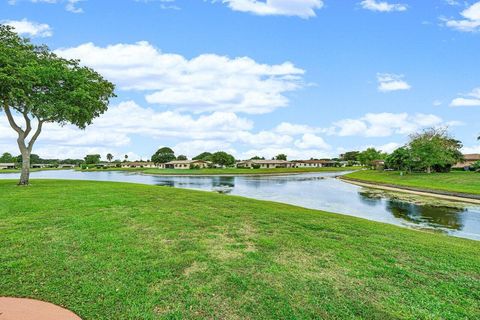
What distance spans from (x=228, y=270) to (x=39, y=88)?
19.5m

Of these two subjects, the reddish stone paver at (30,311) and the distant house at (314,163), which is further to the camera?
the distant house at (314,163)

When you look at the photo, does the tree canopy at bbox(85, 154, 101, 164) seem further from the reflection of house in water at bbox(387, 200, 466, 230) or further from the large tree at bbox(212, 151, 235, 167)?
the reflection of house in water at bbox(387, 200, 466, 230)

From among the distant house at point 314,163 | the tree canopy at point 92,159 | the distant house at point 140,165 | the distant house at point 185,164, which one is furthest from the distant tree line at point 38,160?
the distant house at point 314,163

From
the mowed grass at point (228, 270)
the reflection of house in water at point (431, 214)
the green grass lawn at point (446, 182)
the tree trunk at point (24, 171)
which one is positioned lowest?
the reflection of house in water at point (431, 214)

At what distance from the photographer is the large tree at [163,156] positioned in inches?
5284

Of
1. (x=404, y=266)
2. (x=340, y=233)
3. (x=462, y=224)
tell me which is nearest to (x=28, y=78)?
(x=340, y=233)

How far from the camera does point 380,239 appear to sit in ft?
26.0

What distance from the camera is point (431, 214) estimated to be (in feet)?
59.5

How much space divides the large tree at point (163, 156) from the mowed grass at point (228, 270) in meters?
129

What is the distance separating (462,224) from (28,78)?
25.0 m

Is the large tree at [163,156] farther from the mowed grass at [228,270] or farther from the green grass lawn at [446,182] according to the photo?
the mowed grass at [228,270]

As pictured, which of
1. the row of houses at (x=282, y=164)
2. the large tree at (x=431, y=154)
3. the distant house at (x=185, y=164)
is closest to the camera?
the large tree at (x=431, y=154)

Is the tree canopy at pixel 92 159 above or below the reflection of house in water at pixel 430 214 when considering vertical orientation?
above

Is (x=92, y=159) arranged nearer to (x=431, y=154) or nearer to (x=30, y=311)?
(x=431, y=154)
